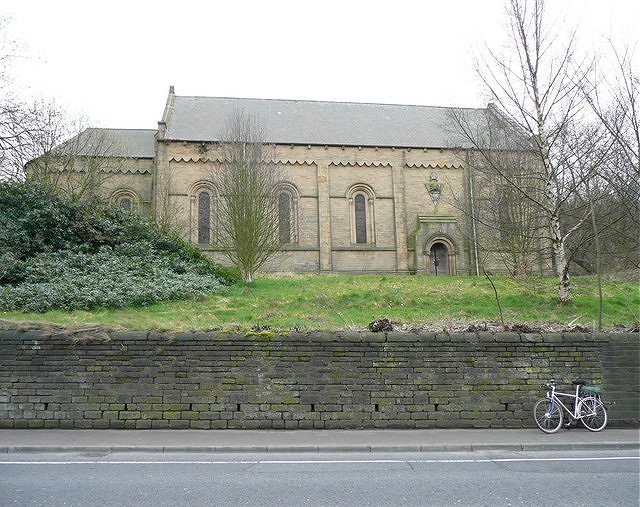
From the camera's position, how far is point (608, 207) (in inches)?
661

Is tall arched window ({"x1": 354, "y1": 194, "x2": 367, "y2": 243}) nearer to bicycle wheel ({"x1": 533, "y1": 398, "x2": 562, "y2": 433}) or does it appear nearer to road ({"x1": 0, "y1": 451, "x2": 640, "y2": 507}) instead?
bicycle wheel ({"x1": 533, "y1": 398, "x2": 562, "y2": 433})

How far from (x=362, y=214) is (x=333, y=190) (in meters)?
2.30

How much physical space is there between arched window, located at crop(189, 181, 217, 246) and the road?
21691mm

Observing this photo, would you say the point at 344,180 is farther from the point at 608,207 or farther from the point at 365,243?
the point at 608,207

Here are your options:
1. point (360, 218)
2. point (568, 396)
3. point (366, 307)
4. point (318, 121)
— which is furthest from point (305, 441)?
point (318, 121)

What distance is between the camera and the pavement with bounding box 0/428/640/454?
8266mm

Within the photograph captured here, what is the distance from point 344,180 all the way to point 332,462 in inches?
968

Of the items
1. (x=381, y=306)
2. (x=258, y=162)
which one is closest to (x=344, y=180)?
(x=258, y=162)

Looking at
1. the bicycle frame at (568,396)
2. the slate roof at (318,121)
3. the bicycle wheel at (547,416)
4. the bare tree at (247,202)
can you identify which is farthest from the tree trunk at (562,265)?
the slate roof at (318,121)

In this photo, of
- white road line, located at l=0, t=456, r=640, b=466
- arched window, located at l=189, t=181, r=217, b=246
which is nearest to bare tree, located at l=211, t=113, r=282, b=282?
arched window, located at l=189, t=181, r=217, b=246

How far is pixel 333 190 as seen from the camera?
30703mm

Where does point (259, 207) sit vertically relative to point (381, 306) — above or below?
above

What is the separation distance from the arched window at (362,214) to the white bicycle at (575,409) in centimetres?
2112

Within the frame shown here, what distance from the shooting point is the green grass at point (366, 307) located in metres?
13.2
